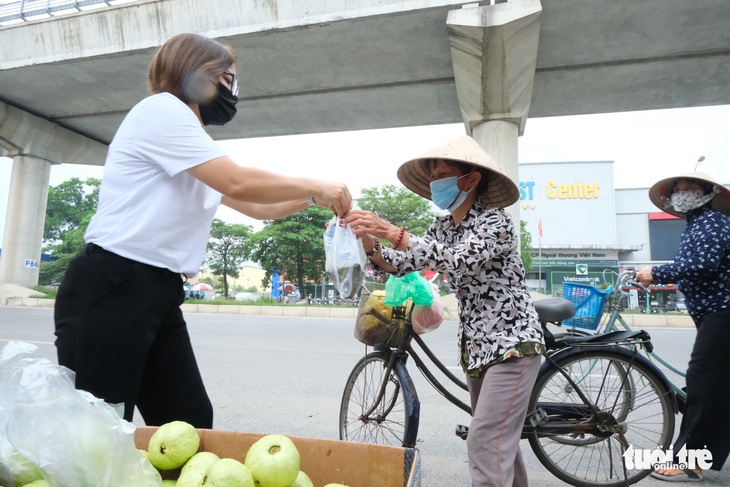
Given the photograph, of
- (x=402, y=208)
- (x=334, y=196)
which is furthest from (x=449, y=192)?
(x=402, y=208)

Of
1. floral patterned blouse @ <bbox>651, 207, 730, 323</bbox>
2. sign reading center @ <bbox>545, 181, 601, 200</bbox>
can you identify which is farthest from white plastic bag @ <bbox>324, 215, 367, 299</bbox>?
sign reading center @ <bbox>545, 181, 601, 200</bbox>

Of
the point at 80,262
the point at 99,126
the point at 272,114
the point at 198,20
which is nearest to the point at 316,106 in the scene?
the point at 272,114

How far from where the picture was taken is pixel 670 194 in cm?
315

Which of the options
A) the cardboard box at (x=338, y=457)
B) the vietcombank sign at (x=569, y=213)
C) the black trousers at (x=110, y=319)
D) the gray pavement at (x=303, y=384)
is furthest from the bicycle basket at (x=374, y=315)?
the vietcombank sign at (x=569, y=213)

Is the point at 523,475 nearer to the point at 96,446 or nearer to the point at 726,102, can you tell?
the point at 96,446

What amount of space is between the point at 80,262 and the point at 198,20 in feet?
37.4

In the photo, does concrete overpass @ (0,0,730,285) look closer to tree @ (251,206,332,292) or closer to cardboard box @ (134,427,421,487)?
cardboard box @ (134,427,421,487)

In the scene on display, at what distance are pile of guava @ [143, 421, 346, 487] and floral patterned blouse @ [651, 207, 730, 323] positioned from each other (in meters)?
2.52

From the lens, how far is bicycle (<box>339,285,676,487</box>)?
2697 mm

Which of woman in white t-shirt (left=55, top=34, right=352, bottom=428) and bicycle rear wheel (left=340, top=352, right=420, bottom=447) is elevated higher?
woman in white t-shirt (left=55, top=34, right=352, bottom=428)

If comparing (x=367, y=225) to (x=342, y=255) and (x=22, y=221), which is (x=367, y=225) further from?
(x=22, y=221)

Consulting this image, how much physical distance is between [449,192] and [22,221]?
21182mm

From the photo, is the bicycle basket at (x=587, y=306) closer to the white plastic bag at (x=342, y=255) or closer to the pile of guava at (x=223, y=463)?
the white plastic bag at (x=342, y=255)

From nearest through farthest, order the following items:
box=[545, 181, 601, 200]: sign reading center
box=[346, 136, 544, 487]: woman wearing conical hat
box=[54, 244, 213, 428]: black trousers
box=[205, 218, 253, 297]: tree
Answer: box=[54, 244, 213, 428]: black trousers → box=[346, 136, 544, 487]: woman wearing conical hat → box=[205, 218, 253, 297]: tree → box=[545, 181, 601, 200]: sign reading center
